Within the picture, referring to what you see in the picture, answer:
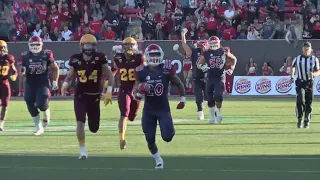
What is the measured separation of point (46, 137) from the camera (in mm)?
15672

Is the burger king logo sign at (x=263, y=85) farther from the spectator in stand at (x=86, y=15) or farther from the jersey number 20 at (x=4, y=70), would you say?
the jersey number 20 at (x=4, y=70)

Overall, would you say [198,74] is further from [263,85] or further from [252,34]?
[252,34]

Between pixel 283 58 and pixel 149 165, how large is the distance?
1953 centimetres

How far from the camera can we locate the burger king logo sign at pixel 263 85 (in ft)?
95.8

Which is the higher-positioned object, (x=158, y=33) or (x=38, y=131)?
(x=158, y=33)

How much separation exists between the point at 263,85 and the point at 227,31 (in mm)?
2567

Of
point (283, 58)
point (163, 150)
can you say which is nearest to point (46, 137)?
point (163, 150)

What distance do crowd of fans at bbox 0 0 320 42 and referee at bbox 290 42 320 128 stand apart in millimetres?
12397

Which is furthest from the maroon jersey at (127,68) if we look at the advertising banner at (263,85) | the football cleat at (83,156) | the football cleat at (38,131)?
the advertising banner at (263,85)

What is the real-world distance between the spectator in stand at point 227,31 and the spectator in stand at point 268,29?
1.14 meters

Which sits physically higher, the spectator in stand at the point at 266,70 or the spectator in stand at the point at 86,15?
the spectator in stand at the point at 86,15

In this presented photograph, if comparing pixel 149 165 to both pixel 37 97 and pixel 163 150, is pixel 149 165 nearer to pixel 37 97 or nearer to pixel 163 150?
pixel 163 150

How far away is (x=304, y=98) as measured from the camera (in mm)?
17109

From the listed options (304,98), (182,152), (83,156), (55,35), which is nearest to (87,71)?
(83,156)
